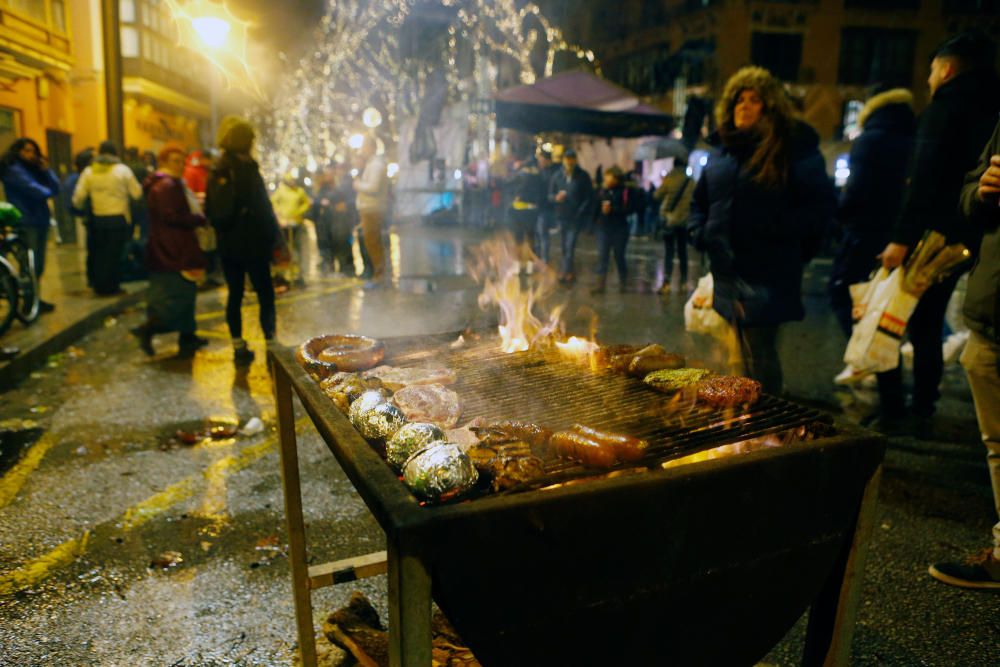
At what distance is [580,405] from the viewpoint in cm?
228

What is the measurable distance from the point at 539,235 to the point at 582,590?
1173cm

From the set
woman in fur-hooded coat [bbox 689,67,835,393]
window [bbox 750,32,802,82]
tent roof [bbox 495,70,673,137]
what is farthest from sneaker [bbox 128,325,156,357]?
window [bbox 750,32,802,82]

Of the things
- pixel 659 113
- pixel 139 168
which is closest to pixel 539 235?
pixel 659 113

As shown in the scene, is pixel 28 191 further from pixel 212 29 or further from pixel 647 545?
pixel 647 545

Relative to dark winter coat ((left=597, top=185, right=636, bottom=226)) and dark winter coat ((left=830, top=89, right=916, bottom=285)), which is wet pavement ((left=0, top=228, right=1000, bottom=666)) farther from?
dark winter coat ((left=597, top=185, right=636, bottom=226))

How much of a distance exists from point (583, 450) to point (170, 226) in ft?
21.5

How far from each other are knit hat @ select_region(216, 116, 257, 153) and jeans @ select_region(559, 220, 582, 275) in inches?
255

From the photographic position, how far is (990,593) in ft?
9.67

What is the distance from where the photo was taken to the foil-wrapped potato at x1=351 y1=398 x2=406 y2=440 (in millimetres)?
1878

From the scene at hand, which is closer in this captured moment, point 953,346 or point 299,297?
point 953,346

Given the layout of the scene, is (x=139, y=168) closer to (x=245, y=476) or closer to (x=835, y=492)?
(x=245, y=476)

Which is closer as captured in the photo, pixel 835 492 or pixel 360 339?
pixel 835 492

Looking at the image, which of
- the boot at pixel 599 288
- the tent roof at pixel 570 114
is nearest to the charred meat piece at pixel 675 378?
the boot at pixel 599 288

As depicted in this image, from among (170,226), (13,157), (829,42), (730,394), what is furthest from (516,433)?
(829,42)
